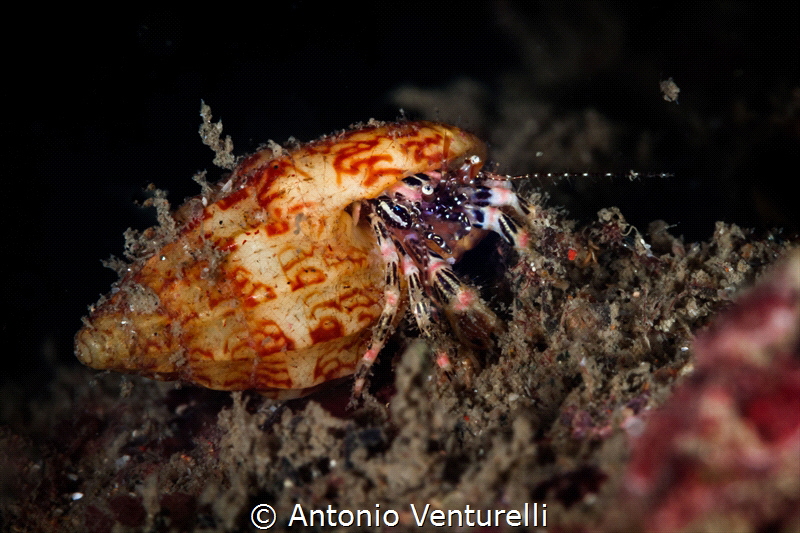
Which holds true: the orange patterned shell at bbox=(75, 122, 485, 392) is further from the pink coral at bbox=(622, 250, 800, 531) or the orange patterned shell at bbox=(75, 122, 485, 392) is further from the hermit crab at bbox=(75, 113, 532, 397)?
the pink coral at bbox=(622, 250, 800, 531)

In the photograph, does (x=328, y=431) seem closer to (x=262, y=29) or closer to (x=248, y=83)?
(x=248, y=83)

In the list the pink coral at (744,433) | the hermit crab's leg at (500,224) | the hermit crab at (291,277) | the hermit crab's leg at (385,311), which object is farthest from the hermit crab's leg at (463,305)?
the pink coral at (744,433)

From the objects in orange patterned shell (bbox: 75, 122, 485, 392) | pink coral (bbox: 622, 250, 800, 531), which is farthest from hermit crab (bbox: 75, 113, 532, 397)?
pink coral (bbox: 622, 250, 800, 531)

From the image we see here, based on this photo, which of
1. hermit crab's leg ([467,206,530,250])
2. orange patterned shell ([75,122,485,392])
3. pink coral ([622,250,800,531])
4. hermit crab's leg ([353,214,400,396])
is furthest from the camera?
hermit crab's leg ([467,206,530,250])

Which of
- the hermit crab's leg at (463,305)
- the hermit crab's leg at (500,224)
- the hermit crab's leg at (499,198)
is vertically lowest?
the hermit crab's leg at (463,305)

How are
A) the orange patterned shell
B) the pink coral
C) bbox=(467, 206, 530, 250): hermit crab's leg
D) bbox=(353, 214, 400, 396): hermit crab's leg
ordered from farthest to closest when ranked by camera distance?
bbox=(467, 206, 530, 250): hermit crab's leg < bbox=(353, 214, 400, 396): hermit crab's leg < the orange patterned shell < the pink coral

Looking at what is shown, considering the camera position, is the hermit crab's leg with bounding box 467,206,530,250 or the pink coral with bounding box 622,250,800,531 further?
the hermit crab's leg with bounding box 467,206,530,250

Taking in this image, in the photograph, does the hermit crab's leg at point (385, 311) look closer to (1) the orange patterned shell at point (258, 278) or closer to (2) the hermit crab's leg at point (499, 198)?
(1) the orange patterned shell at point (258, 278)

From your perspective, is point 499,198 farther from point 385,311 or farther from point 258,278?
point 258,278
